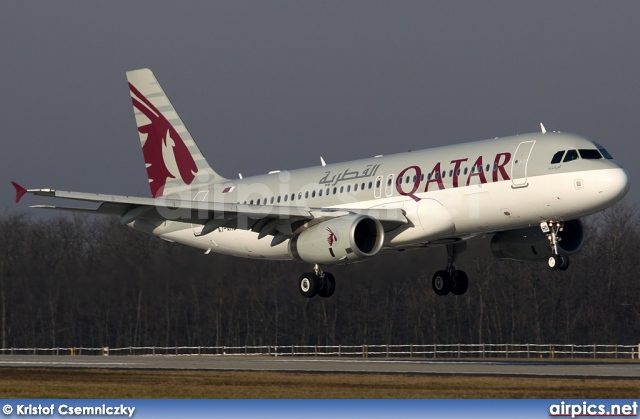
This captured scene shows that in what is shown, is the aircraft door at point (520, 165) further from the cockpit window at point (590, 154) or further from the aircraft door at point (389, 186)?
the aircraft door at point (389, 186)

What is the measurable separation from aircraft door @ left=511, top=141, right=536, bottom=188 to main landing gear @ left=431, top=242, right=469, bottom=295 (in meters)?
7.73

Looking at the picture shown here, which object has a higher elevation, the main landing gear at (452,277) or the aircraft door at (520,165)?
the aircraft door at (520,165)

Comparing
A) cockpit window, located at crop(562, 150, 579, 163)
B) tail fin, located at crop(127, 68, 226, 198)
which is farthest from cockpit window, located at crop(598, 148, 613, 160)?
tail fin, located at crop(127, 68, 226, 198)

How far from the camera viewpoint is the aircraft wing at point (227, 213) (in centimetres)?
4172

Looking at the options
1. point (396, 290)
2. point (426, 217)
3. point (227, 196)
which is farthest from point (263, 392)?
point (396, 290)

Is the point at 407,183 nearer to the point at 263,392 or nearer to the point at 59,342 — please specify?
the point at 263,392

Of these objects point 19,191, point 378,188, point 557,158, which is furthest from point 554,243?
point 19,191

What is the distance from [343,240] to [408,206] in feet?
8.99

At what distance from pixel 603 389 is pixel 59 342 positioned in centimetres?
4414

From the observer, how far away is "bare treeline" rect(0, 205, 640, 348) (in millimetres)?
51750

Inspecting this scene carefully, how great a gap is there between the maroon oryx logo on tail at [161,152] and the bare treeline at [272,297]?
11.2ft

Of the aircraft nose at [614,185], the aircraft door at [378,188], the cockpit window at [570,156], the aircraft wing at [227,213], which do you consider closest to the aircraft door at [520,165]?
the cockpit window at [570,156]

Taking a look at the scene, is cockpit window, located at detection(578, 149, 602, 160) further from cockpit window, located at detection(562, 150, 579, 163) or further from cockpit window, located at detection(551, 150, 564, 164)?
cockpit window, located at detection(551, 150, 564, 164)

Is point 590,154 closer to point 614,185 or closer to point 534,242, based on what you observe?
point 614,185
